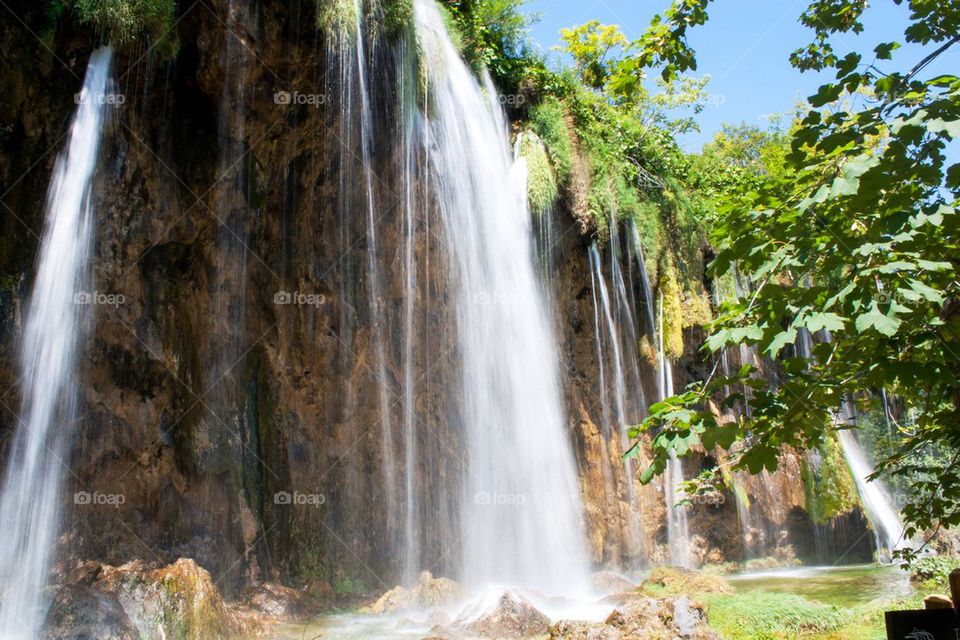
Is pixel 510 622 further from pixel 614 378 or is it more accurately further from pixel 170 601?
pixel 614 378

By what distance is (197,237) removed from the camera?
11133mm

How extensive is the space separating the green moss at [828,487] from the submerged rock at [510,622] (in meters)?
11.4

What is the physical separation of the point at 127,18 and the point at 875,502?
17.8m

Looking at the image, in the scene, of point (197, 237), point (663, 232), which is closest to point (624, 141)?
point (663, 232)

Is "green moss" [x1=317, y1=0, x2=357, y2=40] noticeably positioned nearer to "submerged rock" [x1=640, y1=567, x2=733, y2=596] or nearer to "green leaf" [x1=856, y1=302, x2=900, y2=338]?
"submerged rock" [x1=640, y1=567, x2=733, y2=596]

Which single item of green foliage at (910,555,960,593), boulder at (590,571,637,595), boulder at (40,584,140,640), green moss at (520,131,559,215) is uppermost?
green moss at (520,131,559,215)

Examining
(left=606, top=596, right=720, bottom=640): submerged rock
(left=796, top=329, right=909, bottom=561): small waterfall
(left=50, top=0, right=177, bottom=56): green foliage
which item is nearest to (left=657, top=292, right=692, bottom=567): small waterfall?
(left=796, top=329, right=909, bottom=561): small waterfall

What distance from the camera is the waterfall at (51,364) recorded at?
836 centimetres

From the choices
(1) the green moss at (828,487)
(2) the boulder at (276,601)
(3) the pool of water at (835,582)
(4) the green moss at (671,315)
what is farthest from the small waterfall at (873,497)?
(2) the boulder at (276,601)

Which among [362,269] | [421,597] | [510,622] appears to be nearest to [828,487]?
[421,597]

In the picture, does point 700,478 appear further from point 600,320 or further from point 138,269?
point 600,320

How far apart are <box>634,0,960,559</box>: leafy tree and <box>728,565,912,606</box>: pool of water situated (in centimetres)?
756

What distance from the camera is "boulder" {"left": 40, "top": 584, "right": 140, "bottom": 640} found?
6777 millimetres

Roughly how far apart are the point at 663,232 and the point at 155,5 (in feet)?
37.0
